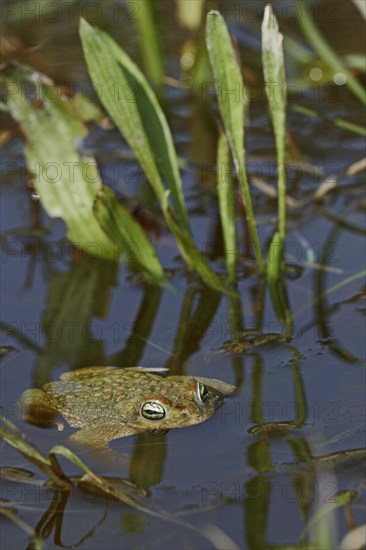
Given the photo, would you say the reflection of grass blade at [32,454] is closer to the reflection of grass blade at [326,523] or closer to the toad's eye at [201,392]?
the toad's eye at [201,392]

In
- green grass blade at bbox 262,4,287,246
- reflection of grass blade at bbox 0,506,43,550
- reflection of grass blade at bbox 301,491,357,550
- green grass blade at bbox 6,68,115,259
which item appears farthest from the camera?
green grass blade at bbox 6,68,115,259

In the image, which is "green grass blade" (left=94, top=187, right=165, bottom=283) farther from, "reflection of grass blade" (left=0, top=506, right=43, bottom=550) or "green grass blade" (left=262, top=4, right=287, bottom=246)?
"reflection of grass blade" (left=0, top=506, right=43, bottom=550)

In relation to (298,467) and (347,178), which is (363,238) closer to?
(347,178)

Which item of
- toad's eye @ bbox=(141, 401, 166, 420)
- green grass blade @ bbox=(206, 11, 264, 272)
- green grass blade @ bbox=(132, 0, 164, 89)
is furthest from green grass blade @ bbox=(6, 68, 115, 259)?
toad's eye @ bbox=(141, 401, 166, 420)

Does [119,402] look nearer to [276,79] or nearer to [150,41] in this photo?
[276,79]

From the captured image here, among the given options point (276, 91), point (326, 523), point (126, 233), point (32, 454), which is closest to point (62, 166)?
point (126, 233)

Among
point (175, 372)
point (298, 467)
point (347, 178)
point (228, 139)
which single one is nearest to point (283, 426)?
point (298, 467)
